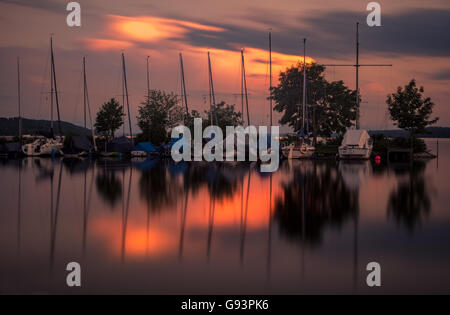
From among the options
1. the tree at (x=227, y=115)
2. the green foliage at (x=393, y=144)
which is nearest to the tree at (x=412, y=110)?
the green foliage at (x=393, y=144)

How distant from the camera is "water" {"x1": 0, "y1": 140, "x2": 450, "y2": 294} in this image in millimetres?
10078

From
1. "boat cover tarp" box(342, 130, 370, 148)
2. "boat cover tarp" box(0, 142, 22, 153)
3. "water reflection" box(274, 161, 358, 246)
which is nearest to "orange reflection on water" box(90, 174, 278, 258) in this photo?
"water reflection" box(274, 161, 358, 246)

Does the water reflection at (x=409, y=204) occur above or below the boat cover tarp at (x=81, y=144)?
below

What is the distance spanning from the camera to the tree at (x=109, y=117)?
293 ft

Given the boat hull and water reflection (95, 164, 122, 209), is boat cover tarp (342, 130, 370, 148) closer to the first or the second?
the boat hull

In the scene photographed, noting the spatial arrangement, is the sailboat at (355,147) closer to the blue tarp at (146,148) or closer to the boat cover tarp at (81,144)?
the blue tarp at (146,148)

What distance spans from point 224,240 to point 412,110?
68024 millimetres

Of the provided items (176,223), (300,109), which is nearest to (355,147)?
(300,109)

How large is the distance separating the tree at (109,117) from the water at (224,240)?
63.8 meters
